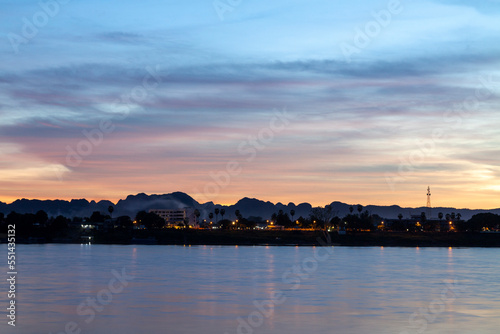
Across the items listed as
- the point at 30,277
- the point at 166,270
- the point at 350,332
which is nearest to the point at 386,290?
the point at 350,332

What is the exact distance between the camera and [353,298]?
61.8m

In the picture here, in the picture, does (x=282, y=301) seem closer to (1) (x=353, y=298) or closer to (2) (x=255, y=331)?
(1) (x=353, y=298)

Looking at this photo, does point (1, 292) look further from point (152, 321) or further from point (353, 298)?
point (353, 298)

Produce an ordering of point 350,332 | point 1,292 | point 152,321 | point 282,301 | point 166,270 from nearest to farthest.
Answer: point 350,332 → point 152,321 → point 282,301 → point 1,292 → point 166,270

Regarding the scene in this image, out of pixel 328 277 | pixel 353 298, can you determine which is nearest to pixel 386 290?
pixel 353 298

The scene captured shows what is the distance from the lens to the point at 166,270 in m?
96.9

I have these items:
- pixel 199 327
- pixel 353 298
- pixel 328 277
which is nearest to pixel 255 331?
pixel 199 327

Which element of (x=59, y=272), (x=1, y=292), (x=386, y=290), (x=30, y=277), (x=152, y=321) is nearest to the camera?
(x=152, y=321)

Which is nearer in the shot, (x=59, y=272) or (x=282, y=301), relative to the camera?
(x=282, y=301)

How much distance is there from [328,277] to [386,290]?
16.8 m

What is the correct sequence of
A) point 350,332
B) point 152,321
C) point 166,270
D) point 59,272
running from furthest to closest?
point 166,270
point 59,272
point 152,321
point 350,332

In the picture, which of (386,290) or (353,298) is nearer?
(353,298)

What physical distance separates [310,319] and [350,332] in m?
6.00

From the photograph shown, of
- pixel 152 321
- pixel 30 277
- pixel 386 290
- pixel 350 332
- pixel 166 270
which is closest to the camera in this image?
pixel 350 332
